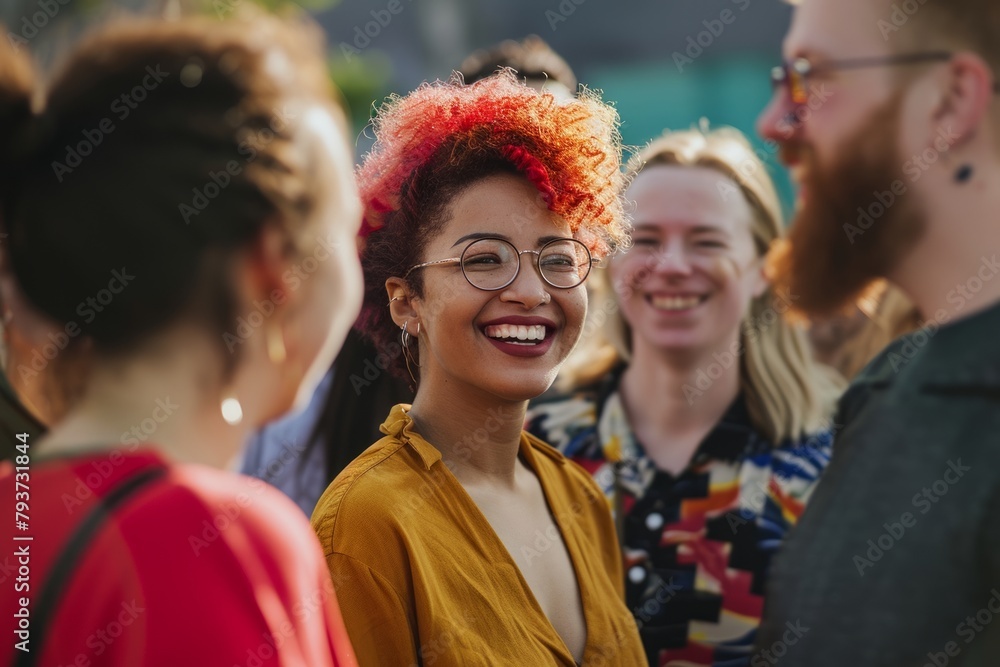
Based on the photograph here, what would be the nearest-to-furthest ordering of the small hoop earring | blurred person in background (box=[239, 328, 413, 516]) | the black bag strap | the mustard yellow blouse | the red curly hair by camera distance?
1. the black bag strap
2. the mustard yellow blouse
3. the red curly hair
4. the small hoop earring
5. blurred person in background (box=[239, 328, 413, 516])

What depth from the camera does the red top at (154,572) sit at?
1.13 m

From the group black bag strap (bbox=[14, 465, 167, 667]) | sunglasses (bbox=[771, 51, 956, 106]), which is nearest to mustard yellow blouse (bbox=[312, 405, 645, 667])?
black bag strap (bbox=[14, 465, 167, 667])

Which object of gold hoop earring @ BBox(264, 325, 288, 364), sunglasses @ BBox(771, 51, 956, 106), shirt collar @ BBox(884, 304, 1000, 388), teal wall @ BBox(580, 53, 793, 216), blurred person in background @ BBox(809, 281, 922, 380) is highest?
teal wall @ BBox(580, 53, 793, 216)

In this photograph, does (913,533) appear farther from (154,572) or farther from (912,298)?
(154,572)

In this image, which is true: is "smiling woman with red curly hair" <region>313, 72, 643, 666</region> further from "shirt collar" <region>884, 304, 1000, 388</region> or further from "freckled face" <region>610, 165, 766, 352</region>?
"shirt collar" <region>884, 304, 1000, 388</region>

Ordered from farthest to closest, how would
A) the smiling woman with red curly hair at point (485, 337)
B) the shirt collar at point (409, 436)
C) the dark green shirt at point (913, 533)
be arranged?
the shirt collar at point (409, 436)
the smiling woman with red curly hair at point (485, 337)
the dark green shirt at point (913, 533)

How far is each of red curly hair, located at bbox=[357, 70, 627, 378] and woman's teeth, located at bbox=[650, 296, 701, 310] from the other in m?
0.76

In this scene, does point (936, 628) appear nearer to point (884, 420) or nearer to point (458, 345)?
point (884, 420)

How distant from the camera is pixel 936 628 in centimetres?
163

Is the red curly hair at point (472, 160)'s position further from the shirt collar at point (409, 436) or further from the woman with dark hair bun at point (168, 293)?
the woman with dark hair bun at point (168, 293)

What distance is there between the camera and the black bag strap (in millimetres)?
1115

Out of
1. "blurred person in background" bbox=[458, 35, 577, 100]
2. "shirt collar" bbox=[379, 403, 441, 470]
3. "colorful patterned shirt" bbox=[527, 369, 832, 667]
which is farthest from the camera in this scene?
"blurred person in background" bbox=[458, 35, 577, 100]

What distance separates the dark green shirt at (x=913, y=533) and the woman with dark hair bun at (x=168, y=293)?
935 millimetres

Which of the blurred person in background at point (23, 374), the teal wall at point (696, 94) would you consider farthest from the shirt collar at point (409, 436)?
the teal wall at point (696, 94)
